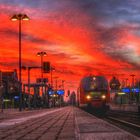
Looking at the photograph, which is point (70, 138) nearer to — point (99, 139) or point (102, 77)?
point (99, 139)

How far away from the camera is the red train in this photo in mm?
52938

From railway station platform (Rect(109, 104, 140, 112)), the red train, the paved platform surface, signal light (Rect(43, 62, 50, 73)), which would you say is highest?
signal light (Rect(43, 62, 50, 73))

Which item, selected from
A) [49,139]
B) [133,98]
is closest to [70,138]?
[49,139]

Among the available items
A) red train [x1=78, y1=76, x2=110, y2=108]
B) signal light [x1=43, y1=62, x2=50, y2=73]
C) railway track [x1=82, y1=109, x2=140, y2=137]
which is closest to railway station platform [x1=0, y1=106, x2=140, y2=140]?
railway track [x1=82, y1=109, x2=140, y2=137]

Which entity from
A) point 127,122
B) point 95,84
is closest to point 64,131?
point 127,122

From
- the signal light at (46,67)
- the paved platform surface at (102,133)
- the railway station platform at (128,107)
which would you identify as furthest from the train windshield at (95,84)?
the paved platform surface at (102,133)

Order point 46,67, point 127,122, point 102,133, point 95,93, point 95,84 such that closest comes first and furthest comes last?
point 102,133
point 127,122
point 95,93
point 95,84
point 46,67

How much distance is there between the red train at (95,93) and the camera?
52.9 meters

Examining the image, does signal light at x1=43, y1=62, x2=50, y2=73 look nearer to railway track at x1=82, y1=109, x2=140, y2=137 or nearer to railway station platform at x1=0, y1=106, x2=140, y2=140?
railway track at x1=82, y1=109, x2=140, y2=137

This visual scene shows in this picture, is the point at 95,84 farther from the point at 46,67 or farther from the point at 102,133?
the point at 102,133

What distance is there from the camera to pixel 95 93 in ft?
175

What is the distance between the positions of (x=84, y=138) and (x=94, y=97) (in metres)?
36.7

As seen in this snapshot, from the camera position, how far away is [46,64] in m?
61.0

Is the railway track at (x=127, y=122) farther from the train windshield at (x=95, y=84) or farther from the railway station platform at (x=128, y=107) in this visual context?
the railway station platform at (x=128, y=107)
